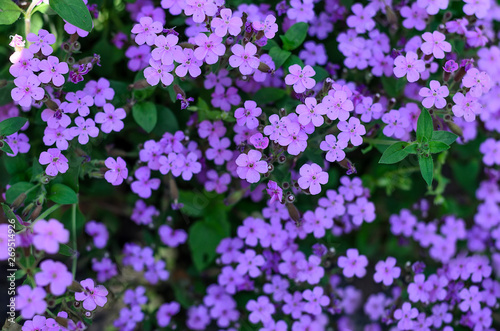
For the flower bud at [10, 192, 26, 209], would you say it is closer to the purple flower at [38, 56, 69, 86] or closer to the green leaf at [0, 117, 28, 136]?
the green leaf at [0, 117, 28, 136]

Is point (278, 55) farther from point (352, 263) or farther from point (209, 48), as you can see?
point (352, 263)

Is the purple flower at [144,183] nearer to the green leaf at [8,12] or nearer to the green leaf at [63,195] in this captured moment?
the green leaf at [63,195]

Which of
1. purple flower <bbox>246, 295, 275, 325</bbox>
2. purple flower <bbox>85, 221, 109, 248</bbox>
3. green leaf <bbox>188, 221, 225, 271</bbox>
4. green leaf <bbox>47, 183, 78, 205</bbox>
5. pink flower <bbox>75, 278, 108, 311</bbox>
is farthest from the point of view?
purple flower <bbox>85, 221, 109, 248</bbox>

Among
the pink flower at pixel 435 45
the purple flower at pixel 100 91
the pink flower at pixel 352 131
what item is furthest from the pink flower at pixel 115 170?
the pink flower at pixel 435 45

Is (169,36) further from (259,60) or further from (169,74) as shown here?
(259,60)

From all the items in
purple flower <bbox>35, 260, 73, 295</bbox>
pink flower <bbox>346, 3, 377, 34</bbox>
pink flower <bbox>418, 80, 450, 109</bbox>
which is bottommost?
purple flower <bbox>35, 260, 73, 295</bbox>

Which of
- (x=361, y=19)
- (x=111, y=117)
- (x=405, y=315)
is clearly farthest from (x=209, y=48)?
(x=405, y=315)

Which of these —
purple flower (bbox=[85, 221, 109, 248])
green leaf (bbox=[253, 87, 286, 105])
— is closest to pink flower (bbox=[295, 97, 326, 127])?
green leaf (bbox=[253, 87, 286, 105])
